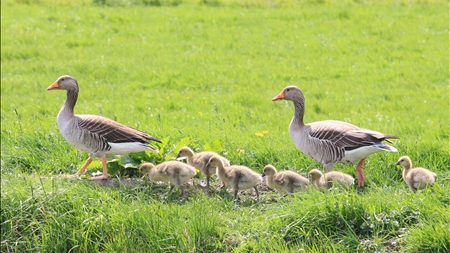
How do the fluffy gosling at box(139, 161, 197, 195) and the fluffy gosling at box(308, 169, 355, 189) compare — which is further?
the fluffy gosling at box(139, 161, 197, 195)

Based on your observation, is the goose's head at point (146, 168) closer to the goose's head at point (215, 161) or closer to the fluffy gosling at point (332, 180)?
the goose's head at point (215, 161)

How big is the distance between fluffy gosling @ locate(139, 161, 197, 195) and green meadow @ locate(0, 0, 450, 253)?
28 centimetres

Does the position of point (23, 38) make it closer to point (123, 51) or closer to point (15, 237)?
point (123, 51)

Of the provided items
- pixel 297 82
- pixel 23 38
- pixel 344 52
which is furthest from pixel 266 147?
pixel 23 38

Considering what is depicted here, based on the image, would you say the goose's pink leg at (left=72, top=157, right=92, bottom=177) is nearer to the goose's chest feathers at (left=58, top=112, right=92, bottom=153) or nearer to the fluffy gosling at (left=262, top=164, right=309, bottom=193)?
the goose's chest feathers at (left=58, top=112, right=92, bottom=153)

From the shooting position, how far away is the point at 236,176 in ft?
28.0

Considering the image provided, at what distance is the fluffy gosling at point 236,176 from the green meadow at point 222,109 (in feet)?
0.85

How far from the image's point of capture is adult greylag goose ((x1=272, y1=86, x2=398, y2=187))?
8.80m

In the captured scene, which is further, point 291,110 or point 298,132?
point 291,110

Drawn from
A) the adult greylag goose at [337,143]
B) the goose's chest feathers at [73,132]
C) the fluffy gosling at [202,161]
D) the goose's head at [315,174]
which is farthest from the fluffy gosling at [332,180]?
the goose's chest feathers at [73,132]

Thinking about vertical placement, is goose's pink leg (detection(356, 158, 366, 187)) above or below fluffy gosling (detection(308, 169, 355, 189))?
below

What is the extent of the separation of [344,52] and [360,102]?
4804 mm

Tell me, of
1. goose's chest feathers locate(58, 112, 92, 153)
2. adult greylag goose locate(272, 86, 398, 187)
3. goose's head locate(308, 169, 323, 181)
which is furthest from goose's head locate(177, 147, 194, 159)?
goose's head locate(308, 169, 323, 181)

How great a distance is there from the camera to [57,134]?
37.5 ft
